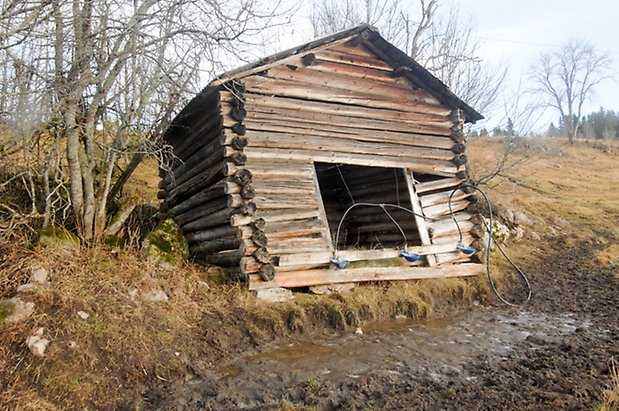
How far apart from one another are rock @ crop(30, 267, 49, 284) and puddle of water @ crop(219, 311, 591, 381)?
244 cm

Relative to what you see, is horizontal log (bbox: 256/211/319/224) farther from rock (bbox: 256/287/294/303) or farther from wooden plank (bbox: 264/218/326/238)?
rock (bbox: 256/287/294/303)

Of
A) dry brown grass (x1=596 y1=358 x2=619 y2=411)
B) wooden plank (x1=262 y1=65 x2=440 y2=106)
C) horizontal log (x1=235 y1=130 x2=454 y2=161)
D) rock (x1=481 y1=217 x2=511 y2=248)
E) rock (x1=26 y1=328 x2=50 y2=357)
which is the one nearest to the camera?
dry brown grass (x1=596 y1=358 x2=619 y2=411)

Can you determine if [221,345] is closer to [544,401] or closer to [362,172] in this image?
[544,401]

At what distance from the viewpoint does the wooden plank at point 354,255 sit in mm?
7414

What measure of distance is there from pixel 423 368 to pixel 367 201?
6.00 meters

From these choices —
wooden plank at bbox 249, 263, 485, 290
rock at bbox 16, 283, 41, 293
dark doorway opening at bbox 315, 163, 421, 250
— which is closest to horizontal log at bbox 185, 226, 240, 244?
wooden plank at bbox 249, 263, 485, 290

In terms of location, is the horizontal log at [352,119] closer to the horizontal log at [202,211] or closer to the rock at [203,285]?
the horizontal log at [202,211]

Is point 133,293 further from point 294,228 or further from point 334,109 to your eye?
point 334,109

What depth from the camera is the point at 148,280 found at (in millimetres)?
6391

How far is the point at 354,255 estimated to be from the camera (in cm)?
792

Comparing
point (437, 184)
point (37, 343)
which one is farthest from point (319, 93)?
point (37, 343)

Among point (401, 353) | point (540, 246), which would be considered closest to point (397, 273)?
point (401, 353)

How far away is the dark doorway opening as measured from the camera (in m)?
9.98

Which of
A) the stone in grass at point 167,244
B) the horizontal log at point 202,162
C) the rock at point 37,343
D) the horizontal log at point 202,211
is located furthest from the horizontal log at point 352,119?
the rock at point 37,343
